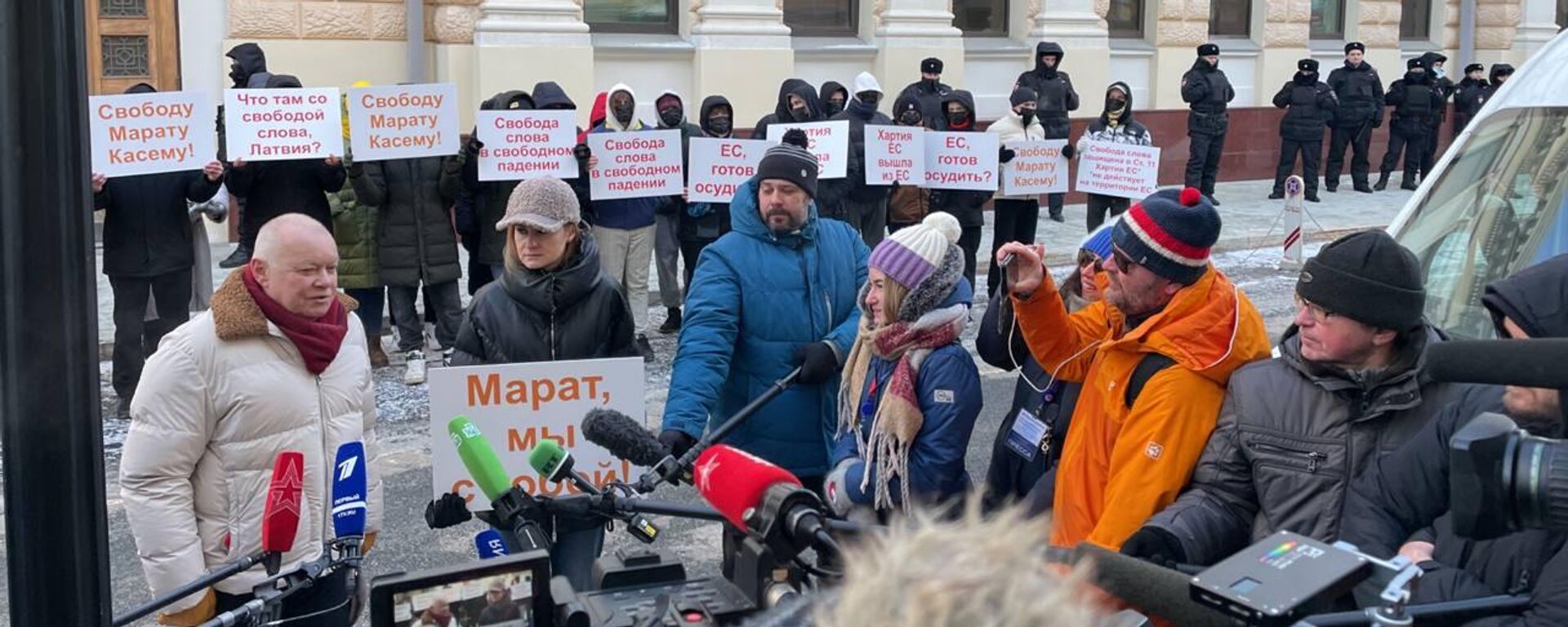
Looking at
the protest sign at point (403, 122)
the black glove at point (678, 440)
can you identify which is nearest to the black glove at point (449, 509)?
the black glove at point (678, 440)

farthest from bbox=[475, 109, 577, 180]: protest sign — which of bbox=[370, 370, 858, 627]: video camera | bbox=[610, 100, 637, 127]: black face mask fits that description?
bbox=[370, 370, 858, 627]: video camera

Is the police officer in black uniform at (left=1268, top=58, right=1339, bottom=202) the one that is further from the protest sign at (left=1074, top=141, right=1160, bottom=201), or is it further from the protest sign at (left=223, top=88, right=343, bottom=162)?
the protest sign at (left=223, top=88, right=343, bottom=162)

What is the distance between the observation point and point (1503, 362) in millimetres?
1751

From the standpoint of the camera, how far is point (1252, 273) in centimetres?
1509

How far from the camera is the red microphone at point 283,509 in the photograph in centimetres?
303

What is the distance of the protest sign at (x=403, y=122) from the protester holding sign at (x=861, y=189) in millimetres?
2846

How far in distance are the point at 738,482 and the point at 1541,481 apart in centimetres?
98

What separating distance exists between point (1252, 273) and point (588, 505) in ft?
43.0

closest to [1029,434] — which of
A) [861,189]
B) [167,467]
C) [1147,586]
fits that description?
[167,467]

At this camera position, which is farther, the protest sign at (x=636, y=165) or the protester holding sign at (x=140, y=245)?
the protest sign at (x=636, y=165)

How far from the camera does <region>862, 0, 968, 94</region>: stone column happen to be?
18031 mm

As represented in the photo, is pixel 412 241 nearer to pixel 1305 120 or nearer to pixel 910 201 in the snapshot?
pixel 910 201

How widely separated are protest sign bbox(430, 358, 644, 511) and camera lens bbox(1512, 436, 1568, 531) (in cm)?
319

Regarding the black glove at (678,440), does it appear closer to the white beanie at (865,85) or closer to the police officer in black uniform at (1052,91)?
the white beanie at (865,85)
